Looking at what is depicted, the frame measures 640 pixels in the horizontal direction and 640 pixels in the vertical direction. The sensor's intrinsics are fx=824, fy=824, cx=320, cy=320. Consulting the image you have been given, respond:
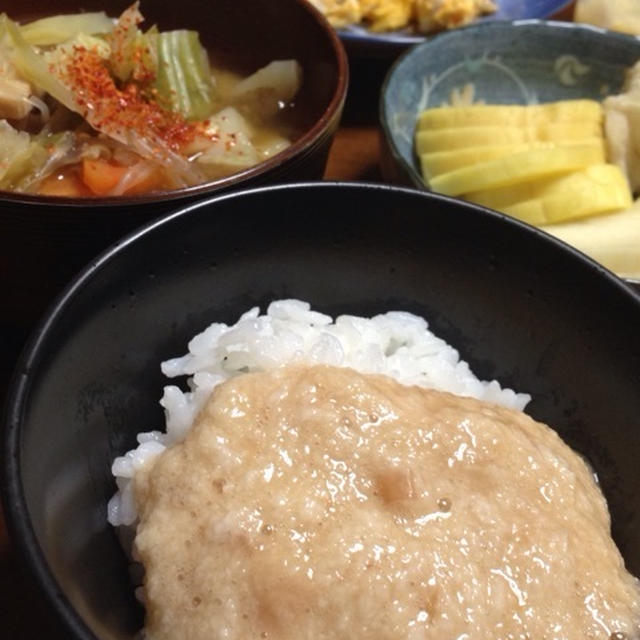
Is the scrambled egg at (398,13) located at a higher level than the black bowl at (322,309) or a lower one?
lower

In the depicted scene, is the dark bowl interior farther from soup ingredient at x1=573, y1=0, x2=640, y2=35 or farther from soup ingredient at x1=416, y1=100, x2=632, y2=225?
soup ingredient at x1=573, y1=0, x2=640, y2=35

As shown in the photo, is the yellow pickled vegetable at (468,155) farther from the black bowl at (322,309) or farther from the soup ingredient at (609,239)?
the black bowl at (322,309)

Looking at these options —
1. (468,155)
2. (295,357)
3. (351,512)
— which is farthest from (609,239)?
(351,512)

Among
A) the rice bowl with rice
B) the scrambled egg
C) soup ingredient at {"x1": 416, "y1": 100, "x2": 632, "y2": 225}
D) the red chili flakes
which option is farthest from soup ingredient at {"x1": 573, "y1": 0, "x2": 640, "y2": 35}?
the rice bowl with rice

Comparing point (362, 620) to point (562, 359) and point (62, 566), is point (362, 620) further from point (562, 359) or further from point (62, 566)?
point (562, 359)

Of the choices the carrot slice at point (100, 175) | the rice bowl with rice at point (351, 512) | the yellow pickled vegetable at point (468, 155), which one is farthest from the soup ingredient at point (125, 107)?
the rice bowl with rice at point (351, 512)
